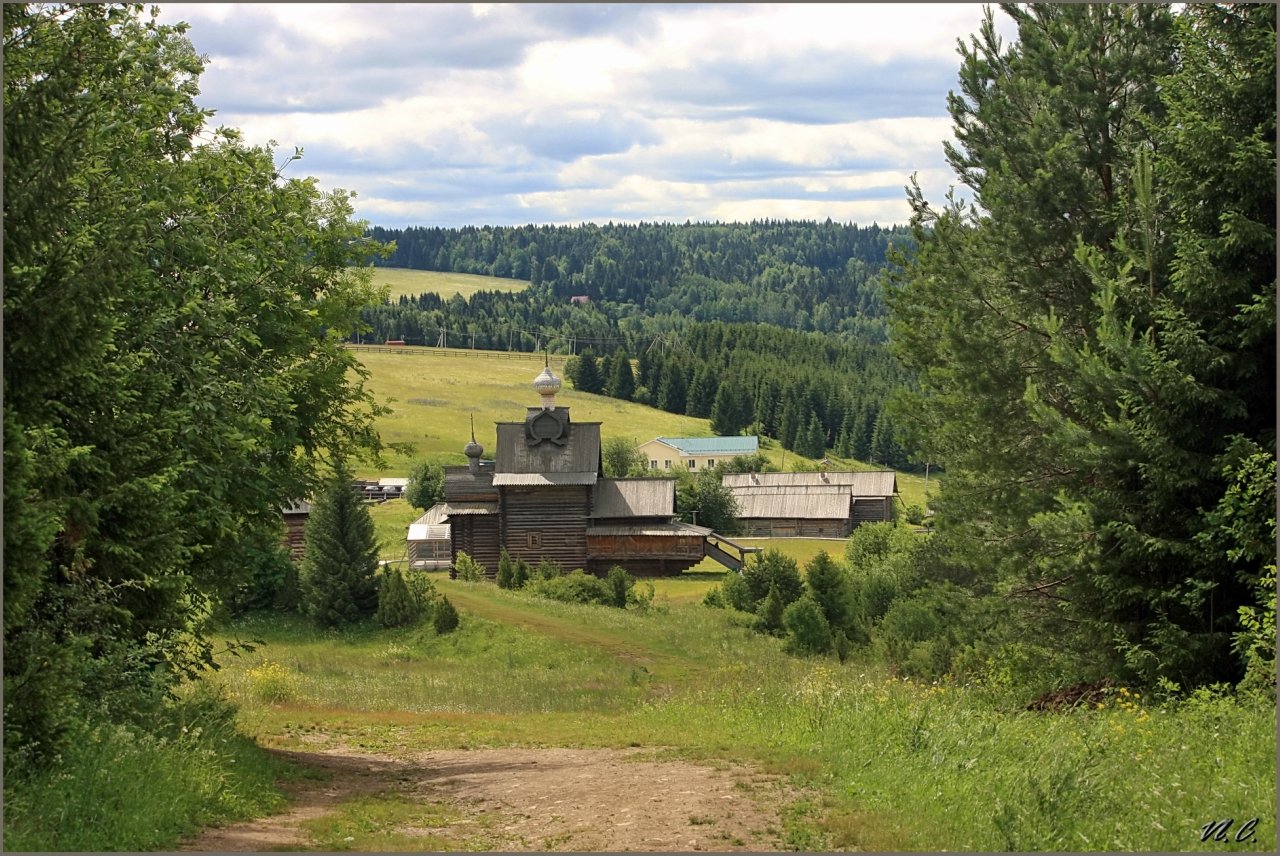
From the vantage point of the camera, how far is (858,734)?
45.7 feet

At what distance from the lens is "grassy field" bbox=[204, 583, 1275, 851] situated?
9.51 m

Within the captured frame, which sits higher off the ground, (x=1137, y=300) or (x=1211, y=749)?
→ (x=1137, y=300)

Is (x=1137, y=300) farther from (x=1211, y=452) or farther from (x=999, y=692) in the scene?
(x=999, y=692)

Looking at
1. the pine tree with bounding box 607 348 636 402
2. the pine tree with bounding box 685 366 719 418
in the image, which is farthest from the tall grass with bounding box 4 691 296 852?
the pine tree with bounding box 607 348 636 402

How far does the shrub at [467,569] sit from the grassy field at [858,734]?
19030 millimetres

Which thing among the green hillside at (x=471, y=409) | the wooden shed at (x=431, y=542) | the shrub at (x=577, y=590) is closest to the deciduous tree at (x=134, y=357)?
the shrub at (x=577, y=590)

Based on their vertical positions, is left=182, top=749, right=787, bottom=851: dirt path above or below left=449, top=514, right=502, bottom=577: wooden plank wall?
above

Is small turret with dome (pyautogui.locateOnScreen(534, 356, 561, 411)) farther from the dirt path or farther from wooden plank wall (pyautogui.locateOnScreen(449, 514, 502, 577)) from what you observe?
the dirt path

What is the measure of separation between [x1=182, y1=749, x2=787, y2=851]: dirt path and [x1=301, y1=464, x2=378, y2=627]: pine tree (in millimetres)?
26309

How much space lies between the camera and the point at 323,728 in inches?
783

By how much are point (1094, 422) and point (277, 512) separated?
12.1 metres

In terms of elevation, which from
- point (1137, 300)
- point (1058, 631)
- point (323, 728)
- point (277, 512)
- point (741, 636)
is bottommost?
point (741, 636)

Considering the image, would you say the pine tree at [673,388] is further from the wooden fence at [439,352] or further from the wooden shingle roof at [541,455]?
the wooden shingle roof at [541,455]

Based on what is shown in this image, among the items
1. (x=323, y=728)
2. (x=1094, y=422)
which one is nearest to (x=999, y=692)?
(x=1094, y=422)
